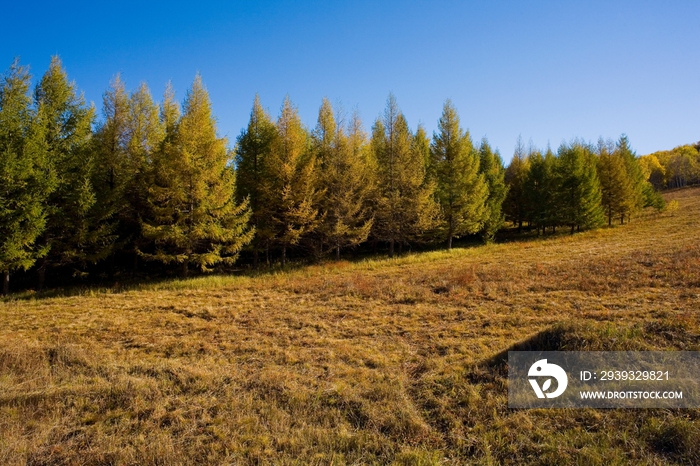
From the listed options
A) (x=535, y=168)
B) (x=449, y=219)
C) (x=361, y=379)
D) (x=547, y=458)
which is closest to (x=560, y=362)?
(x=547, y=458)

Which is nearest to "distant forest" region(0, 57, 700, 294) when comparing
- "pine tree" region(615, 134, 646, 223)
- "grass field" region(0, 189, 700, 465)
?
"grass field" region(0, 189, 700, 465)

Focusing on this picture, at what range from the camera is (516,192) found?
1612 inches

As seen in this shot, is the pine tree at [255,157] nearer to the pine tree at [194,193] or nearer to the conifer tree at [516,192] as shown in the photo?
the pine tree at [194,193]

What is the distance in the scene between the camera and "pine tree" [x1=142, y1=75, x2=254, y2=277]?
16.9 meters

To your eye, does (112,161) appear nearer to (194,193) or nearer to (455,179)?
(194,193)

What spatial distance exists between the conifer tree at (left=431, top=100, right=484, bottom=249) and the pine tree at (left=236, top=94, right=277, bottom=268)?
13.8 metres

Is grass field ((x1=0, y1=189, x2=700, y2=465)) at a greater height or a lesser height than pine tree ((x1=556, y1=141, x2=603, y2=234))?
lesser

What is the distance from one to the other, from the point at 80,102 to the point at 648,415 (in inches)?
1016

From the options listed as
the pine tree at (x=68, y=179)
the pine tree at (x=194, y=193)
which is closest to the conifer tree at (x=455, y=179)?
the pine tree at (x=194, y=193)

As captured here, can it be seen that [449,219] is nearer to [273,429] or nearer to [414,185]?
[414,185]

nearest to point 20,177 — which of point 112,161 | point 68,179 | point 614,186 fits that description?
point 68,179

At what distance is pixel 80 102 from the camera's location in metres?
18.2

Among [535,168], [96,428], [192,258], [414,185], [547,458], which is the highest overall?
[535,168]

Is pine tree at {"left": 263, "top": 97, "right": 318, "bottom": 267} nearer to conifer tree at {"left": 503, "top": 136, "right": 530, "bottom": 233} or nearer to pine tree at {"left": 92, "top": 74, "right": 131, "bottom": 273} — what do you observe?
pine tree at {"left": 92, "top": 74, "right": 131, "bottom": 273}
